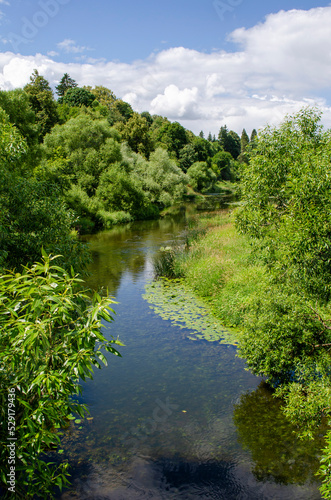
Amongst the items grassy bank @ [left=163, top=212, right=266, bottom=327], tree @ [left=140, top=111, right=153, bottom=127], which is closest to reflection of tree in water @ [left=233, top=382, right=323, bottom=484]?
grassy bank @ [left=163, top=212, right=266, bottom=327]

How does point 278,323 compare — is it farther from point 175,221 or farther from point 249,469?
point 175,221

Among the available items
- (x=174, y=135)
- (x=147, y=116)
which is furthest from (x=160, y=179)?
(x=147, y=116)

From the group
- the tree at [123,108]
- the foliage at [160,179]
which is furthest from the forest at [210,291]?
the tree at [123,108]

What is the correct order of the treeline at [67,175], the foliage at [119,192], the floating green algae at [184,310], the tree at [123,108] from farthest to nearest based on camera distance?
the tree at [123,108] < the foliage at [119,192] < the floating green algae at [184,310] < the treeline at [67,175]

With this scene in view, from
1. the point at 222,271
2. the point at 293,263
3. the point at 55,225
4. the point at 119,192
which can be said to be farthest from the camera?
the point at 119,192

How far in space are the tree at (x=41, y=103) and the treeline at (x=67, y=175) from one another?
0.49ft

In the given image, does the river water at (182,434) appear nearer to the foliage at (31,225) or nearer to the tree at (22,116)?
the foliage at (31,225)

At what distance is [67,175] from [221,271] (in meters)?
28.6

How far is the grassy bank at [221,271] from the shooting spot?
14.8 m

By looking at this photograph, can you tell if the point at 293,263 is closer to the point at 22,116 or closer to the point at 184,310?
the point at 184,310

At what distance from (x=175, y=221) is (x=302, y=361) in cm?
3459

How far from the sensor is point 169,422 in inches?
366

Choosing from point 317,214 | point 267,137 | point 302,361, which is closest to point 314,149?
point 267,137

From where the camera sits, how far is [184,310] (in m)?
16.2
